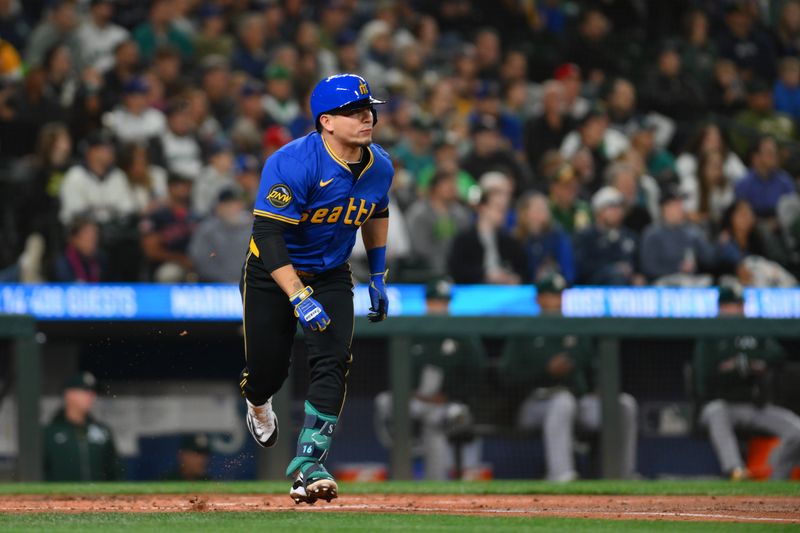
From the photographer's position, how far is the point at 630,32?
17.4 meters

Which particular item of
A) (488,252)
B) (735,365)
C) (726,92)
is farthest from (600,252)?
(726,92)

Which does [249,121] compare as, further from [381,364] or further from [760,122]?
[760,122]

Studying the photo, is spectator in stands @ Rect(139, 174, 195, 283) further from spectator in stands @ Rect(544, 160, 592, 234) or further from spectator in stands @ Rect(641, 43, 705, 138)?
spectator in stands @ Rect(641, 43, 705, 138)

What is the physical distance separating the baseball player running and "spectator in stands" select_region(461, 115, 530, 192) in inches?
259

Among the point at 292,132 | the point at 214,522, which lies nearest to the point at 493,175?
the point at 292,132

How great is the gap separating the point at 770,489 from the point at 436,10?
941 cm

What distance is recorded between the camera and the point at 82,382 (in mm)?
9961

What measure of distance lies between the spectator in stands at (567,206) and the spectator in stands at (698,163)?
1.22 meters

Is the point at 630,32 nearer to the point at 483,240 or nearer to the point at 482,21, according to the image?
the point at 482,21

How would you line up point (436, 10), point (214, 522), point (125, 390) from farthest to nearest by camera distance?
point (436, 10)
point (125, 390)
point (214, 522)

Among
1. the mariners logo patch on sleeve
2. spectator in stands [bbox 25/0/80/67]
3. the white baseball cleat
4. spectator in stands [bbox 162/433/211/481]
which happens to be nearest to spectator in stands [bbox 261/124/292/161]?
spectator in stands [bbox 25/0/80/67]

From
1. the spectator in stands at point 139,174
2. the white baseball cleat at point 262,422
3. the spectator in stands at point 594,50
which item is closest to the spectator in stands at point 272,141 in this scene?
the spectator in stands at point 139,174

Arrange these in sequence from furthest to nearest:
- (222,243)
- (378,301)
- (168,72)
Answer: (168,72) < (222,243) < (378,301)

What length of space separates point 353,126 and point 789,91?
36.0 ft
